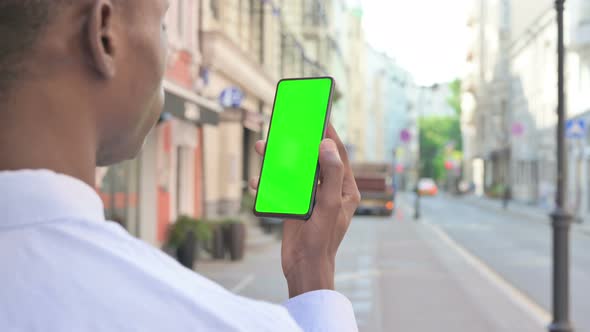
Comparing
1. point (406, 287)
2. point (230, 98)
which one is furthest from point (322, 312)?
point (230, 98)

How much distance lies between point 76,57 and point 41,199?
0.52 feet

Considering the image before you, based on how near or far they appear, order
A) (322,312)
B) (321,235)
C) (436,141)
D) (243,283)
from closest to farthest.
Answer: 1. (322,312)
2. (321,235)
3. (243,283)
4. (436,141)

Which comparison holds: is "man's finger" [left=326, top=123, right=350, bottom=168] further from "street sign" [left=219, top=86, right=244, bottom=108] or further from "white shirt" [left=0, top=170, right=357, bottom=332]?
"street sign" [left=219, top=86, right=244, bottom=108]

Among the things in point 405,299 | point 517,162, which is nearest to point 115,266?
point 405,299

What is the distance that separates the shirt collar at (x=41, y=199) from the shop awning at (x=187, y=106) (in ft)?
32.1

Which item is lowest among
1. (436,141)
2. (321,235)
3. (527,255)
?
(527,255)

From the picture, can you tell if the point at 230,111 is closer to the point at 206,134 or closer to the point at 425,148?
the point at 206,134

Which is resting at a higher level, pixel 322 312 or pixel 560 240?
pixel 322 312

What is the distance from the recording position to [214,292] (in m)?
0.67

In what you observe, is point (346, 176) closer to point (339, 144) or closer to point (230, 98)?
point (339, 144)

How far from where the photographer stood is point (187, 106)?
11656mm

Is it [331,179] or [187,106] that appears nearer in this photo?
[331,179]

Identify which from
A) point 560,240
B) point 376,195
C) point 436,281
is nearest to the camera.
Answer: point 560,240

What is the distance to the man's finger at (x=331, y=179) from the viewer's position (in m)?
1.08
